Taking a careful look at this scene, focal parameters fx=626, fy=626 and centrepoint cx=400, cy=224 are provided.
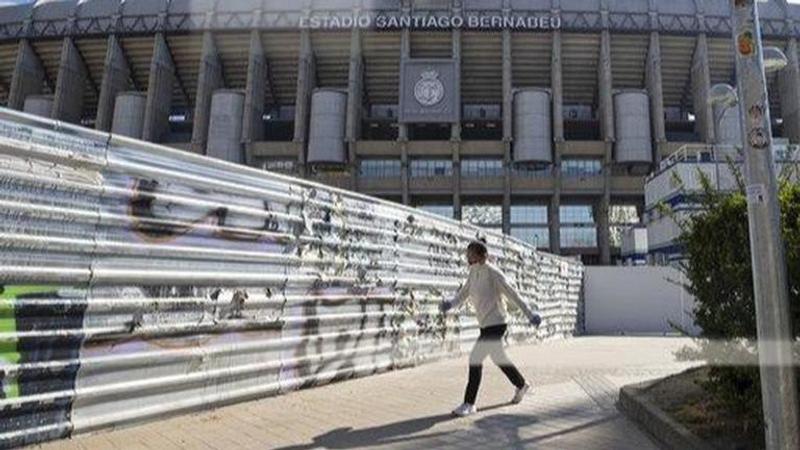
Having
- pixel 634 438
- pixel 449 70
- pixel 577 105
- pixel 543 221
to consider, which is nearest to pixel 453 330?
pixel 634 438

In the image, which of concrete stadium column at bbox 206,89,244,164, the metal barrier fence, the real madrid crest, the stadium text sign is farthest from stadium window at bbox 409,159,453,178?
the metal barrier fence

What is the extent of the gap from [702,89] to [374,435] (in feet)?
167

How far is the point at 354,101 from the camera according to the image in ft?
157

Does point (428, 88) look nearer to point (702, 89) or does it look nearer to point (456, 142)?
point (456, 142)

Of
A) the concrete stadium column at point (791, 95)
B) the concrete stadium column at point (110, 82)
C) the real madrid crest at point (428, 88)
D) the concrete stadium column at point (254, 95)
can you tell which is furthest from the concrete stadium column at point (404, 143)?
the concrete stadium column at point (791, 95)

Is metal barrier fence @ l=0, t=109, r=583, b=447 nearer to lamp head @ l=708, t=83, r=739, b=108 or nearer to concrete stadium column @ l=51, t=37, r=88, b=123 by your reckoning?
lamp head @ l=708, t=83, r=739, b=108

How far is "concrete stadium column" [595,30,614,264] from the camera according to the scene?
47.8m

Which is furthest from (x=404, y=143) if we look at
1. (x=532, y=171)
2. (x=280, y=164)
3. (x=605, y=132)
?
(x=605, y=132)

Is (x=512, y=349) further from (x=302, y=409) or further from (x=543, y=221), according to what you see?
(x=543, y=221)

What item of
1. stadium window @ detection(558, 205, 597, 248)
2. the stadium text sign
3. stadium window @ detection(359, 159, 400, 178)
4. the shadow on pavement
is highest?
the stadium text sign

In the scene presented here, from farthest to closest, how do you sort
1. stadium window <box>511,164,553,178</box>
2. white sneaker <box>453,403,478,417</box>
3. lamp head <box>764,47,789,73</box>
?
stadium window <box>511,164,553,178</box>
white sneaker <box>453,403,478,417</box>
lamp head <box>764,47,789,73</box>

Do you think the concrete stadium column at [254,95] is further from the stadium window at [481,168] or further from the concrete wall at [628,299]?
the concrete wall at [628,299]

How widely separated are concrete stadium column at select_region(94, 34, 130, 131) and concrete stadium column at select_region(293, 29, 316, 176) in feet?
49.0

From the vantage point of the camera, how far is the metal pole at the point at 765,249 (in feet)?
10.2
